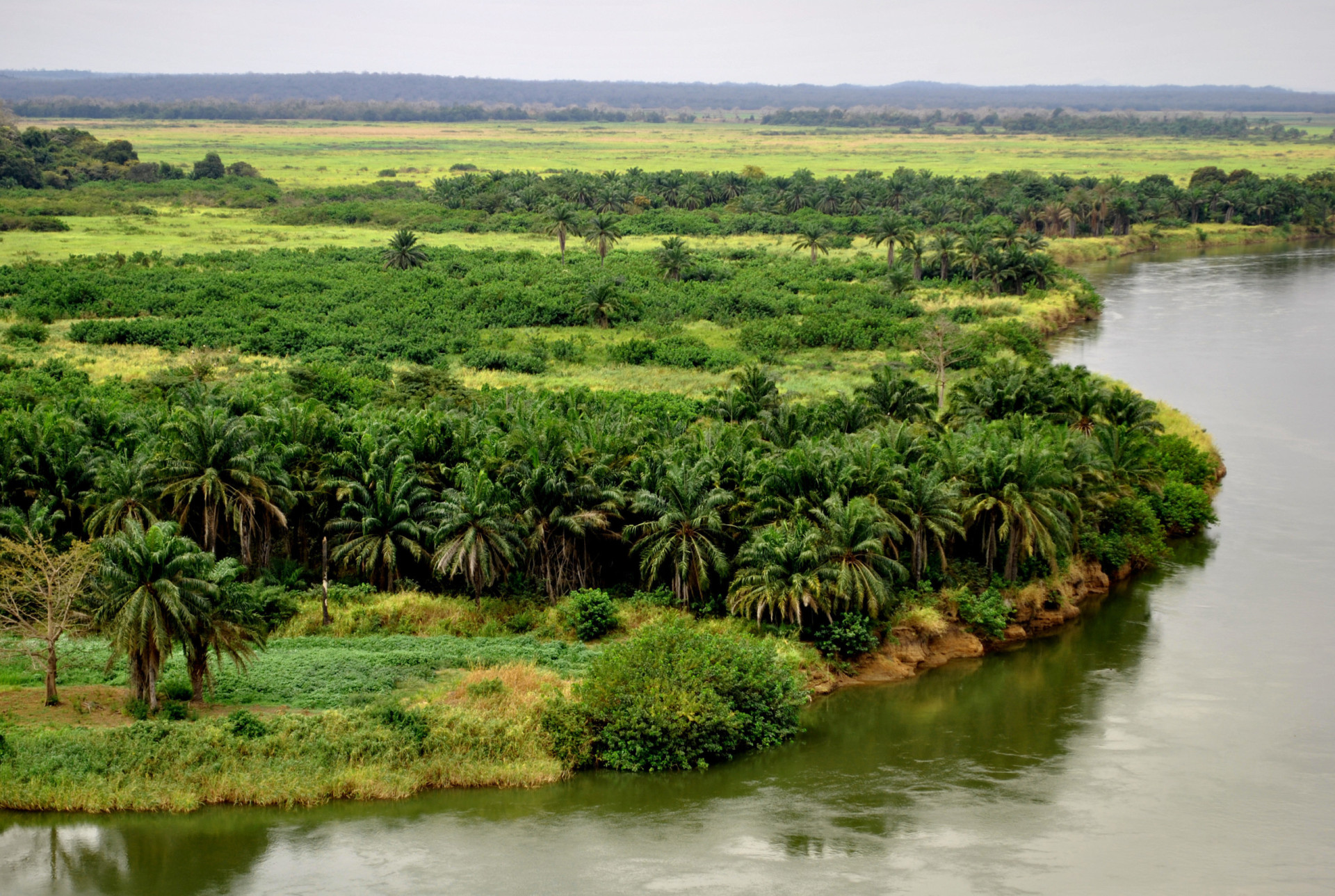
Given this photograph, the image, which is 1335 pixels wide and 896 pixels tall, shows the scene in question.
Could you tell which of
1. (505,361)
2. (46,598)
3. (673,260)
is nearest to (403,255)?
(673,260)

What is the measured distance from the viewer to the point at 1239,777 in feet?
99.3

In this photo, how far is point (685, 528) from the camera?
3716 centimetres

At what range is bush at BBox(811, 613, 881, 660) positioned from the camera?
36.2 m

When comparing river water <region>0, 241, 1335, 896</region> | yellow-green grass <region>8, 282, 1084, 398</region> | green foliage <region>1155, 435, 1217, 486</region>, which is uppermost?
yellow-green grass <region>8, 282, 1084, 398</region>

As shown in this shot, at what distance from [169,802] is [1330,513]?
4497 centimetres

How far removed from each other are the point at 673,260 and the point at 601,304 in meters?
15.1

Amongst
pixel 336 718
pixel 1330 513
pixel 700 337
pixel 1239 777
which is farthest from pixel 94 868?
pixel 700 337

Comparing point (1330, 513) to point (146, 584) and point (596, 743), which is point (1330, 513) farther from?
point (146, 584)

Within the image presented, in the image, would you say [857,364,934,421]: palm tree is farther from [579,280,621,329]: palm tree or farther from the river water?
[579,280,621,329]: palm tree

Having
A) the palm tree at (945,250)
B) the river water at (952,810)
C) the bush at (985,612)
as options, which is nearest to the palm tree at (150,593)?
the river water at (952,810)

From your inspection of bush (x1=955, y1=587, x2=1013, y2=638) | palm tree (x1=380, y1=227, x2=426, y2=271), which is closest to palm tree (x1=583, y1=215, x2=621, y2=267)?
palm tree (x1=380, y1=227, x2=426, y2=271)

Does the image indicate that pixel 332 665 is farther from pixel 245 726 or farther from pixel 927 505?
pixel 927 505

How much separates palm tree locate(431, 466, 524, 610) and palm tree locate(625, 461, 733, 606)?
402 cm

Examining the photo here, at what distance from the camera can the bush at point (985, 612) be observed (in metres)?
38.7
